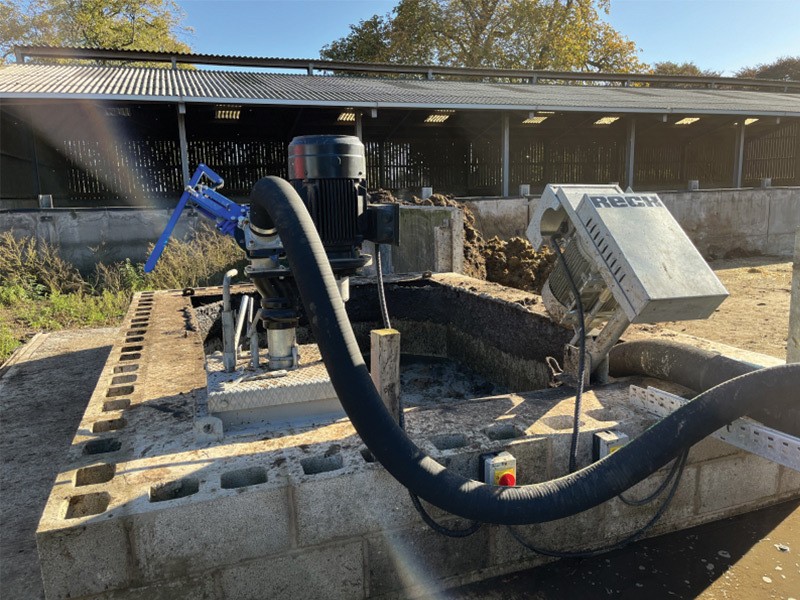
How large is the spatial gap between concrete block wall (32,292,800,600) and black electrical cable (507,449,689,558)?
33 mm

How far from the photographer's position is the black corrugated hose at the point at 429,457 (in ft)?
5.12

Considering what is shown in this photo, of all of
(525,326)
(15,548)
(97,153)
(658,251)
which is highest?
(97,153)

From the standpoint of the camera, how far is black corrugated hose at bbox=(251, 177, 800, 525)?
1560mm

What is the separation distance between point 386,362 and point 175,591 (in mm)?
946

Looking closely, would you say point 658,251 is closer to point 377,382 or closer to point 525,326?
point 377,382

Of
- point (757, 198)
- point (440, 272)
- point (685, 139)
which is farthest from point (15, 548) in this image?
point (685, 139)

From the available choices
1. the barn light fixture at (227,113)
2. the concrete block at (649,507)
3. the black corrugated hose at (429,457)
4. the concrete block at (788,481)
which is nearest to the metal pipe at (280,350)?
the black corrugated hose at (429,457)

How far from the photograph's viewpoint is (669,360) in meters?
2.73

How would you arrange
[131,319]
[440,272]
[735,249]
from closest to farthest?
[131,319], [440,272], [735,249]

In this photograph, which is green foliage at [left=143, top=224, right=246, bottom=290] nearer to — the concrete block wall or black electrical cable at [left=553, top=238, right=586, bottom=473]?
the concrete block wall

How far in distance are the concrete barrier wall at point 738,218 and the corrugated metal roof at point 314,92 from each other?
201cm

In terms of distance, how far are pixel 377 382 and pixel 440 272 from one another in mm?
4118

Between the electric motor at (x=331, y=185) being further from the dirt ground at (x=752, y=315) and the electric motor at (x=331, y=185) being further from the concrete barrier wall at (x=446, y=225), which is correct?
the concrete barrier wall at (x=446, y=225)

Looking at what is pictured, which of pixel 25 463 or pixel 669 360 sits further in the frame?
pixel 25 463
